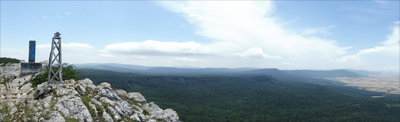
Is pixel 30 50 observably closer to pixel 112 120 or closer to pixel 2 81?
pixel 2 81

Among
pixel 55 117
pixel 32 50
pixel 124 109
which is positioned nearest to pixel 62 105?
pixel 55 117

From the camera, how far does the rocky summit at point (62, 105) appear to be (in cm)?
1670

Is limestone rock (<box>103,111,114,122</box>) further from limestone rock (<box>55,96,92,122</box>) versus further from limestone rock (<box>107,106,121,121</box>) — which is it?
limestone rock (<box>55,96,92,122</box>)

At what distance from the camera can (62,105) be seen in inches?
723

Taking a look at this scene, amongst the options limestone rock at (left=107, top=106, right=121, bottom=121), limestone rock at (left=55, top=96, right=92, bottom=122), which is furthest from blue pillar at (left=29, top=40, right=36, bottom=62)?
limestone rock at (left=107, top=106, right=121, bottom=121)

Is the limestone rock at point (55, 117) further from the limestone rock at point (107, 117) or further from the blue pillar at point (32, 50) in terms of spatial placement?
the blue pillar at point (32, 50)

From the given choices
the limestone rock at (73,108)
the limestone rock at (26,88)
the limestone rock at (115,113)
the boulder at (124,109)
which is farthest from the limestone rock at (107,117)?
the limestone rock at (26,88)

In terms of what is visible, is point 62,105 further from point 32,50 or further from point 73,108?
point 32,50

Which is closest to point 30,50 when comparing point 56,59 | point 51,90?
point 56,59

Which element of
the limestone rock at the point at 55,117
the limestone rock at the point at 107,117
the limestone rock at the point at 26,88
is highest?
the limestone rock at the point at 26,88

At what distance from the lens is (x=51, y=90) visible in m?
21.5

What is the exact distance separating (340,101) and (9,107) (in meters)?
218

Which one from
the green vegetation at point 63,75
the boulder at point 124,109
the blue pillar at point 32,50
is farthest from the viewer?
the blue pillar at point 32,50

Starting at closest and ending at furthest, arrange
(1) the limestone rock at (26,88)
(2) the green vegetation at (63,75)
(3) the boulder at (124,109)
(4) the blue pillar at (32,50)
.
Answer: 1. (3) the boulder at (124,109)
2. (1) the limestone rock at (26,88)
3. (2) the green vegetation at (63,75)
4. (4) the blue pillar at (32,50)
